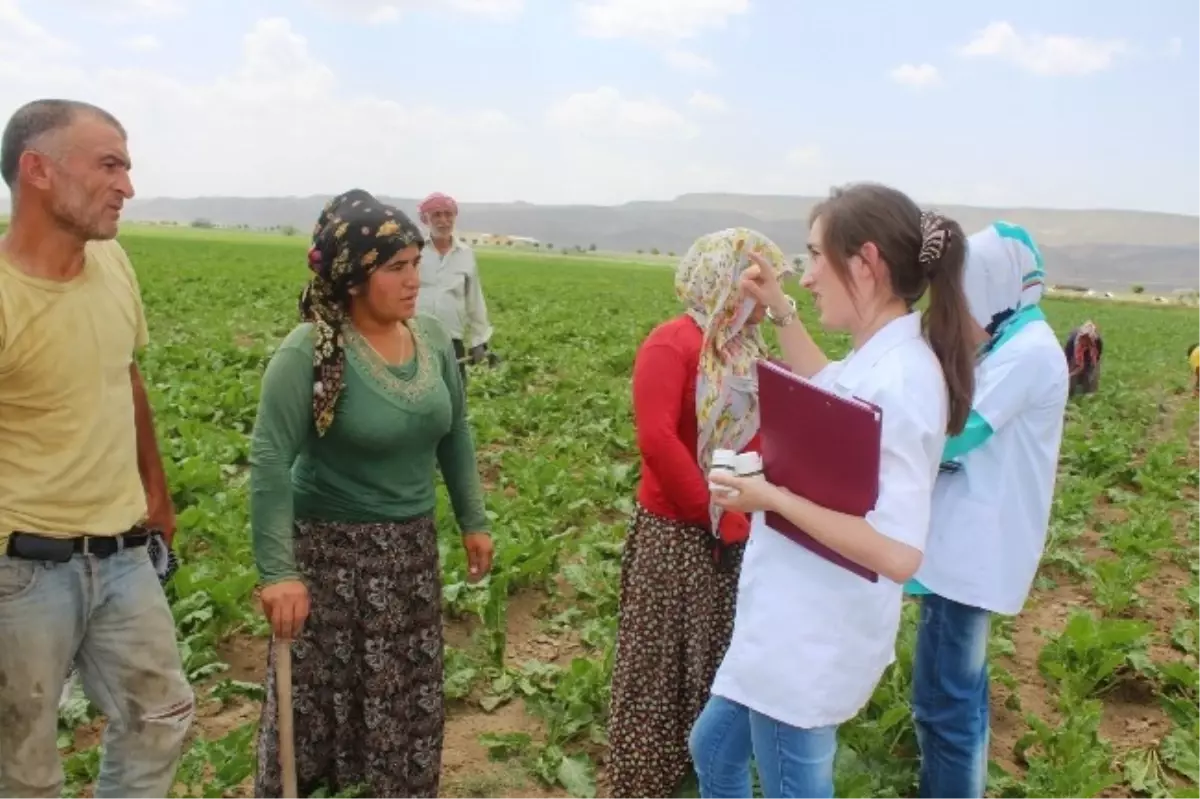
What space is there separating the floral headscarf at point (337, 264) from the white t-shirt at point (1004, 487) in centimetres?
174

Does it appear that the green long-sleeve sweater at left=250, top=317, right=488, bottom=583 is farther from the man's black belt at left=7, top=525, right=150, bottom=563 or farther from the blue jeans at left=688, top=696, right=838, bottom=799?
the blue jeans at left=688, top=696, right=838, bottom=799

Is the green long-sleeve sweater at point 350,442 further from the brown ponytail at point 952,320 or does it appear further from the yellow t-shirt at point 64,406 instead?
the brown ponytail at point 952,320

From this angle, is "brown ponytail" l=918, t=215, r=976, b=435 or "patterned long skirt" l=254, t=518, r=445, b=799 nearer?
"brown ponytail" l=918, t=215, r=976, b=435

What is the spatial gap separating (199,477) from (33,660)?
13.6ft

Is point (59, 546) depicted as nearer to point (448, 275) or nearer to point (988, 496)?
point (988, 496)

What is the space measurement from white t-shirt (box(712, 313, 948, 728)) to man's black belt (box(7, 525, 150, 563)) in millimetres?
1617

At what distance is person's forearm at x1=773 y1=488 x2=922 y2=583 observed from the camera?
2213 mm

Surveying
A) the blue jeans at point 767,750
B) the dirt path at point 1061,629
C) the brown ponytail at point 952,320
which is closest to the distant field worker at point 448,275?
the dirt path at point 1061,629

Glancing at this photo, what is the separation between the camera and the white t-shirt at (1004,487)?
3.01 m

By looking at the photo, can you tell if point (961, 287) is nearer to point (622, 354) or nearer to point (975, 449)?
point (975, 449)

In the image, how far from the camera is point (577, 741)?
421 cm

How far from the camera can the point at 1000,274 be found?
10.3 feet

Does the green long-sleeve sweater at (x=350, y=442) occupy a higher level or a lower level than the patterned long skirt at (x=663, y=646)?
higher

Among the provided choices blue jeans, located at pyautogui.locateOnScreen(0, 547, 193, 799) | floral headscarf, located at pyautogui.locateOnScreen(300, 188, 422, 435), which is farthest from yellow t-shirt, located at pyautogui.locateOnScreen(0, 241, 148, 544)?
floral headscarf, located at pyautogui.locateOnScreen(300, 188, 422, 435)
